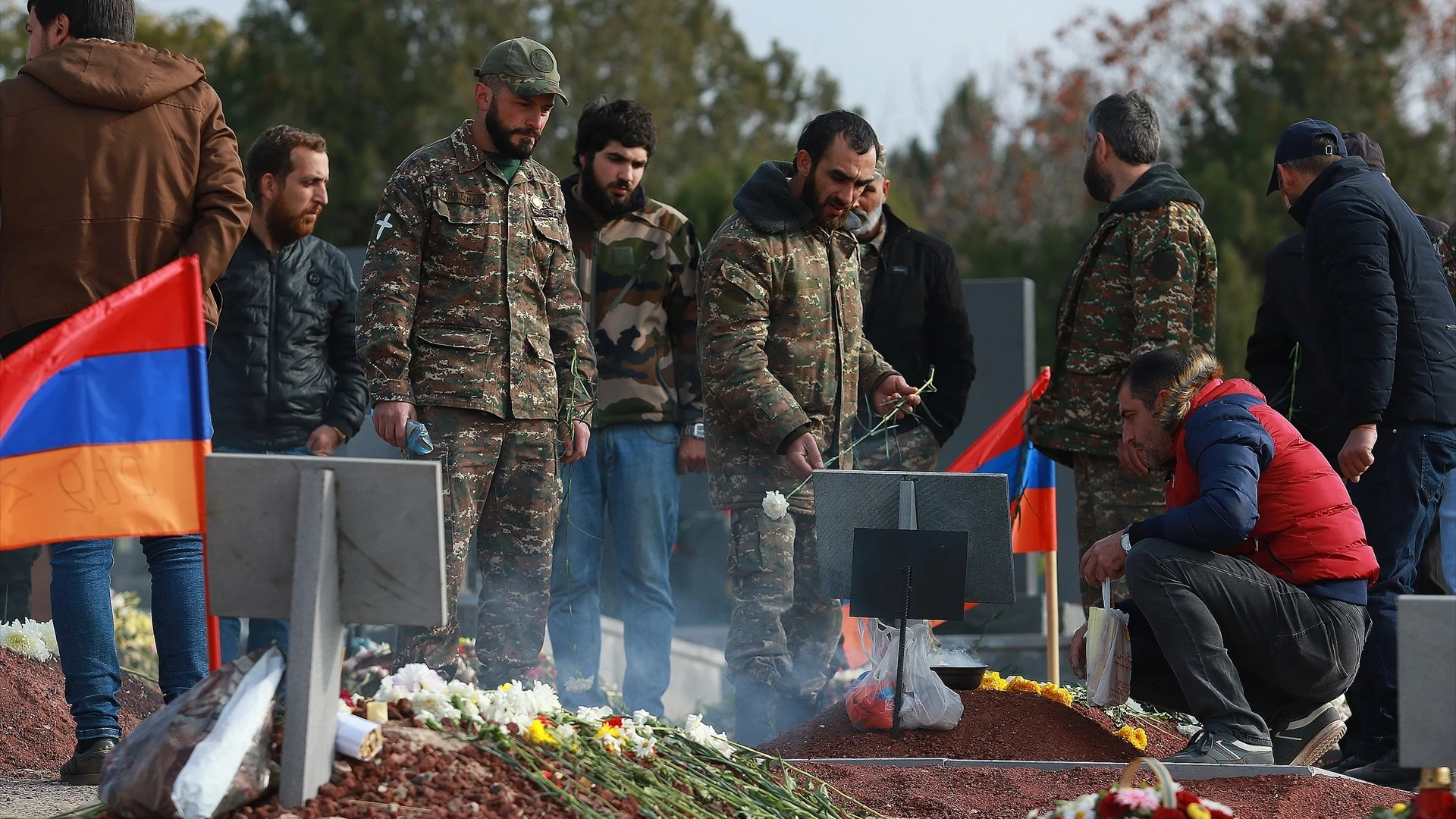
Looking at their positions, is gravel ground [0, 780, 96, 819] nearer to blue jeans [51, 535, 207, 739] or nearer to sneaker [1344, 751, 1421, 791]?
blue jeans [51, 535, 207, 739]

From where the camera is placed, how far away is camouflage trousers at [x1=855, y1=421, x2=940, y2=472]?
22.4 feet

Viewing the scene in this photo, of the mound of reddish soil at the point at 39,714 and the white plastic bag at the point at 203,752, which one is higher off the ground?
the white plastic bag at the point at 203,752

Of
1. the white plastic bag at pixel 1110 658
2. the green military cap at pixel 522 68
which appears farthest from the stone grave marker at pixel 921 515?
the green military cap at pixel 522 68

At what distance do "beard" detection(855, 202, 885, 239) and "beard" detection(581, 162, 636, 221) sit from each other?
3.28 ft

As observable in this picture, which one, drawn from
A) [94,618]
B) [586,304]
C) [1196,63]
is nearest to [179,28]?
[1196,63]

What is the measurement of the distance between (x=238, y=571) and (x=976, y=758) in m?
2.56

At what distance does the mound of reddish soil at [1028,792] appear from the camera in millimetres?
4320

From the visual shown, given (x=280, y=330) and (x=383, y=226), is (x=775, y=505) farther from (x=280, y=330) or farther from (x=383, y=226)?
(x=280, y=330)

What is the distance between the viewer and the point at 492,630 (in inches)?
214

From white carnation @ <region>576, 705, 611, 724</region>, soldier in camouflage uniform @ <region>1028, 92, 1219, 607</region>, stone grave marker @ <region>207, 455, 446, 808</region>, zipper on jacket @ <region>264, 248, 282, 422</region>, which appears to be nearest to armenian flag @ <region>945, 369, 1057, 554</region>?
soldier in camouflage uniform @ <region>1028, 92, 1219, 607</region>

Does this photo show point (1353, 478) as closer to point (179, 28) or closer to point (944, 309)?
point (944, 309)

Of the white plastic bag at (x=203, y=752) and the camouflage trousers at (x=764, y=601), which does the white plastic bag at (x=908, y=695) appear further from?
the white plastic bag at (x=203, y=752)

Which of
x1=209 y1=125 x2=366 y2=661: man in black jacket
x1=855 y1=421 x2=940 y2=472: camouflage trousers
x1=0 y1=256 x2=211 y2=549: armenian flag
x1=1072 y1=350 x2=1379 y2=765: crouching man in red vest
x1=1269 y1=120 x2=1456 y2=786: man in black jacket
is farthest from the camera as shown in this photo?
x1=855 y1=421 x2=940 y2=472: camouflage trousers

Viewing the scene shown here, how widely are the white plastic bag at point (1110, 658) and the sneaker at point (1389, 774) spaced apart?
0.83 meters
